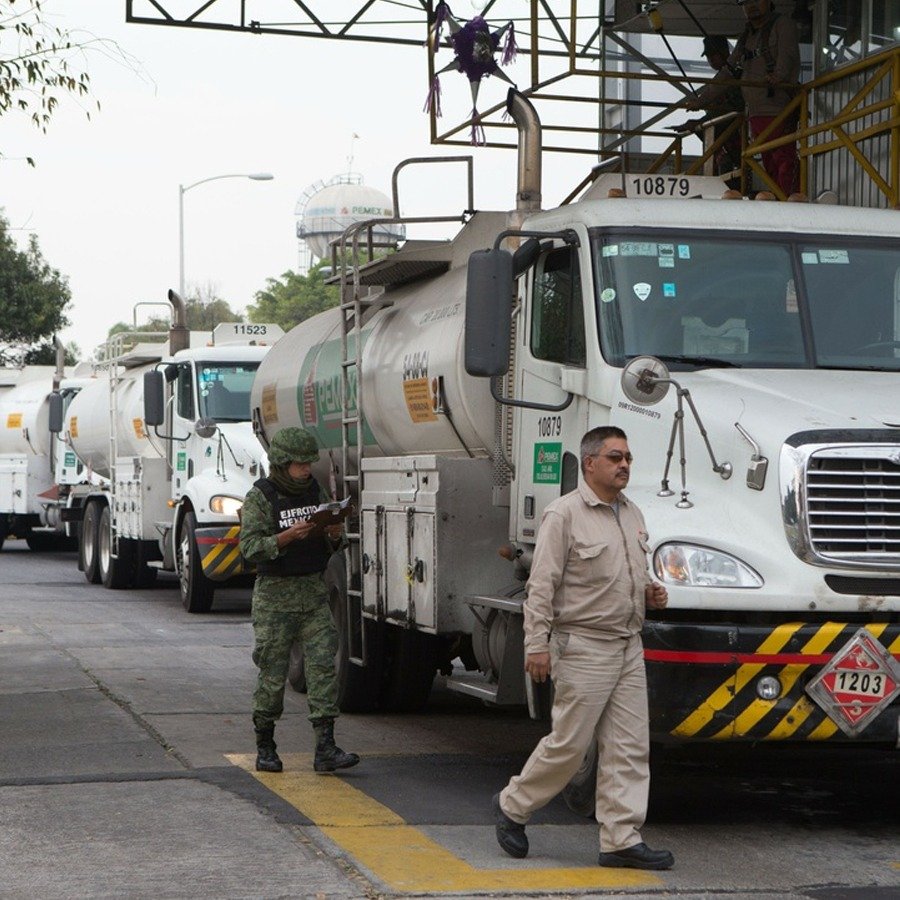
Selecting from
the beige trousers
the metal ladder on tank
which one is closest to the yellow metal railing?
the metal ladder on tank

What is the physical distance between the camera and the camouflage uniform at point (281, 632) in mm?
9594

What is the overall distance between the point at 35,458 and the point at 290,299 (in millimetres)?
82761

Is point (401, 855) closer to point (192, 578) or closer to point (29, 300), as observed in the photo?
point (192, 578)

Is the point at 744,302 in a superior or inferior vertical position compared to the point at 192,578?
superior

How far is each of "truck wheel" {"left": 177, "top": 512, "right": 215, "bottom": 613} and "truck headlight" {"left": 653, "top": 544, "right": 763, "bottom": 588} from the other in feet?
41.2

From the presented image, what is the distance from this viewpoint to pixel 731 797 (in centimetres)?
919

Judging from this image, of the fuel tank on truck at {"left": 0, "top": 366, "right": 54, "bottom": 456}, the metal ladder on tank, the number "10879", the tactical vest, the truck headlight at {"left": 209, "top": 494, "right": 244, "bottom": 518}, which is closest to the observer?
the tactical vest

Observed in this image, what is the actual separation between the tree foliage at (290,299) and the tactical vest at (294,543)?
94.6 m

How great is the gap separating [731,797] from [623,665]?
2082mm

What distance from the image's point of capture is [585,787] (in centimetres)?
817

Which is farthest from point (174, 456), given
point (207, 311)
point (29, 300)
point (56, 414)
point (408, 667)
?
point (207, 311)

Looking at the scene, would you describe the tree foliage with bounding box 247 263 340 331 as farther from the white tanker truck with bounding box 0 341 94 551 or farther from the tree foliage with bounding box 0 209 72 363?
the white tanker truck with bounding box 0 341 94 551

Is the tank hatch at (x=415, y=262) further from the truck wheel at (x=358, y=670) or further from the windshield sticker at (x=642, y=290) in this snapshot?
the windshield sticker at (x=642, y=290)

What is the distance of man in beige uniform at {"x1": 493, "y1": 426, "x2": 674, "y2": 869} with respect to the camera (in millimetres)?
7367
